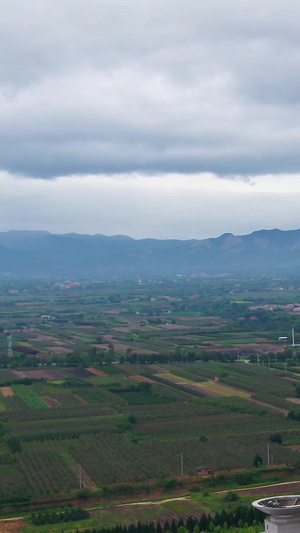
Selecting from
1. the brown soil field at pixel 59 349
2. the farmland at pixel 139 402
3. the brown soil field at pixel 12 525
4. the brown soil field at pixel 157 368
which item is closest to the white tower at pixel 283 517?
the brown soil field at pixel 12 525

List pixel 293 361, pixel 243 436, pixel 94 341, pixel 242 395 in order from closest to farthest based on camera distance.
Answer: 1. pixel 243 436
2. pixel 242 395
3. pixel 293 361
4. pixel 94 341

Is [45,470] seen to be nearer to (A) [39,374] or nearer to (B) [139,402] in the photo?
(B) [139,402]

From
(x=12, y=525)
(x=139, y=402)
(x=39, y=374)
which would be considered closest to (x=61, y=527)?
(x=12, y=525)

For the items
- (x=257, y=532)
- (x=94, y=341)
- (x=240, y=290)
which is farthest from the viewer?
(x=240, y=290)

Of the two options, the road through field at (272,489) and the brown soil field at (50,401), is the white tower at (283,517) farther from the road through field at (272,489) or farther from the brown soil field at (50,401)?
the brown soil field at (50,401)

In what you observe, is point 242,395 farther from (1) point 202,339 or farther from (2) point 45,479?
(1) point 202,339

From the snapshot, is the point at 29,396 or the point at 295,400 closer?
the point at 295,400

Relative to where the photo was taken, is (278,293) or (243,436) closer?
(243,436)

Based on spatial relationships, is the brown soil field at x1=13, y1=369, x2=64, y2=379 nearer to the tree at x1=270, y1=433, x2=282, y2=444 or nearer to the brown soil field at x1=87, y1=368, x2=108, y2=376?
the brown soil field at x1=87, y1=368, x2=108, y2=376

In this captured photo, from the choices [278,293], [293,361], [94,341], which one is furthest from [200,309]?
[293,361]
